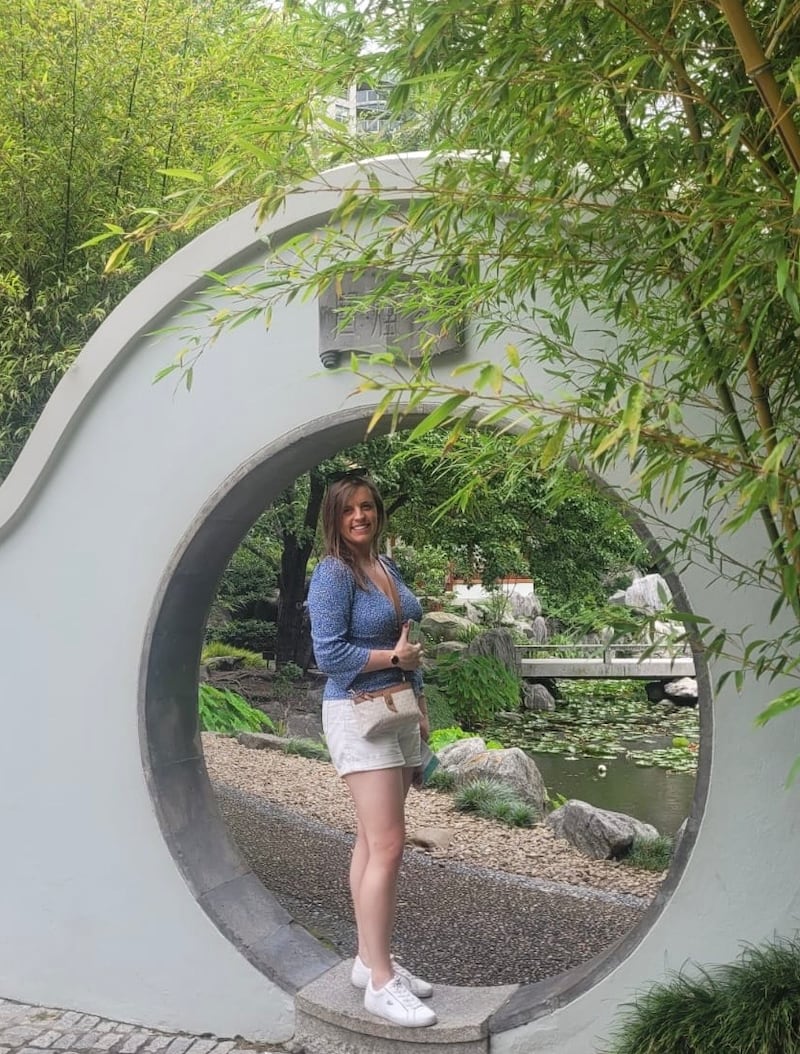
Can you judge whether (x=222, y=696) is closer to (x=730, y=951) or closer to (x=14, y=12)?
(x=14, y=12)

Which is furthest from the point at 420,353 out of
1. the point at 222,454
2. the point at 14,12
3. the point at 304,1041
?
the point at 14,12

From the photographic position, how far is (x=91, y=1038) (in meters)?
2.94

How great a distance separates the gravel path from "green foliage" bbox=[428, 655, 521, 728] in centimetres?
329

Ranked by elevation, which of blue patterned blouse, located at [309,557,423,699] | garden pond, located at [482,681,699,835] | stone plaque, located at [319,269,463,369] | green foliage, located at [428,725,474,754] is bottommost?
garden pond, located at [482,681,699,835]

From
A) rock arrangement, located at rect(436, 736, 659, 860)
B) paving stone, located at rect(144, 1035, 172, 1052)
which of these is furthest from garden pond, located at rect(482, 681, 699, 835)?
paving stone, located at rect(144, 1035, 172, 1052)

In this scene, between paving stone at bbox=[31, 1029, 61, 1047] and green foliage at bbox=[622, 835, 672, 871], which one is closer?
paving stone at bbox=[31, 1029, 61, 1047]

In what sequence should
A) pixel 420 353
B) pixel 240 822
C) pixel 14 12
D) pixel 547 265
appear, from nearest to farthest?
pixel 547 265, pixel 420 353, pixel 14 12, pixel 240 822

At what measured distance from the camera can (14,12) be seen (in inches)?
194

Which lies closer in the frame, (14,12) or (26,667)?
(26,667)

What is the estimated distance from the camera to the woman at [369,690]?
2.54 m

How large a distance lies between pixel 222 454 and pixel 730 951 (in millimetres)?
1824

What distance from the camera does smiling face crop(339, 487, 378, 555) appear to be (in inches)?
103

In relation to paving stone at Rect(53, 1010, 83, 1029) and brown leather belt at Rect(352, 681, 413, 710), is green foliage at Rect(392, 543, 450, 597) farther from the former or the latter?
brown leather belt at Rect(352, 681, 413, 710)

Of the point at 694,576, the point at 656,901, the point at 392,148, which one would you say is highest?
the point at 392,148
